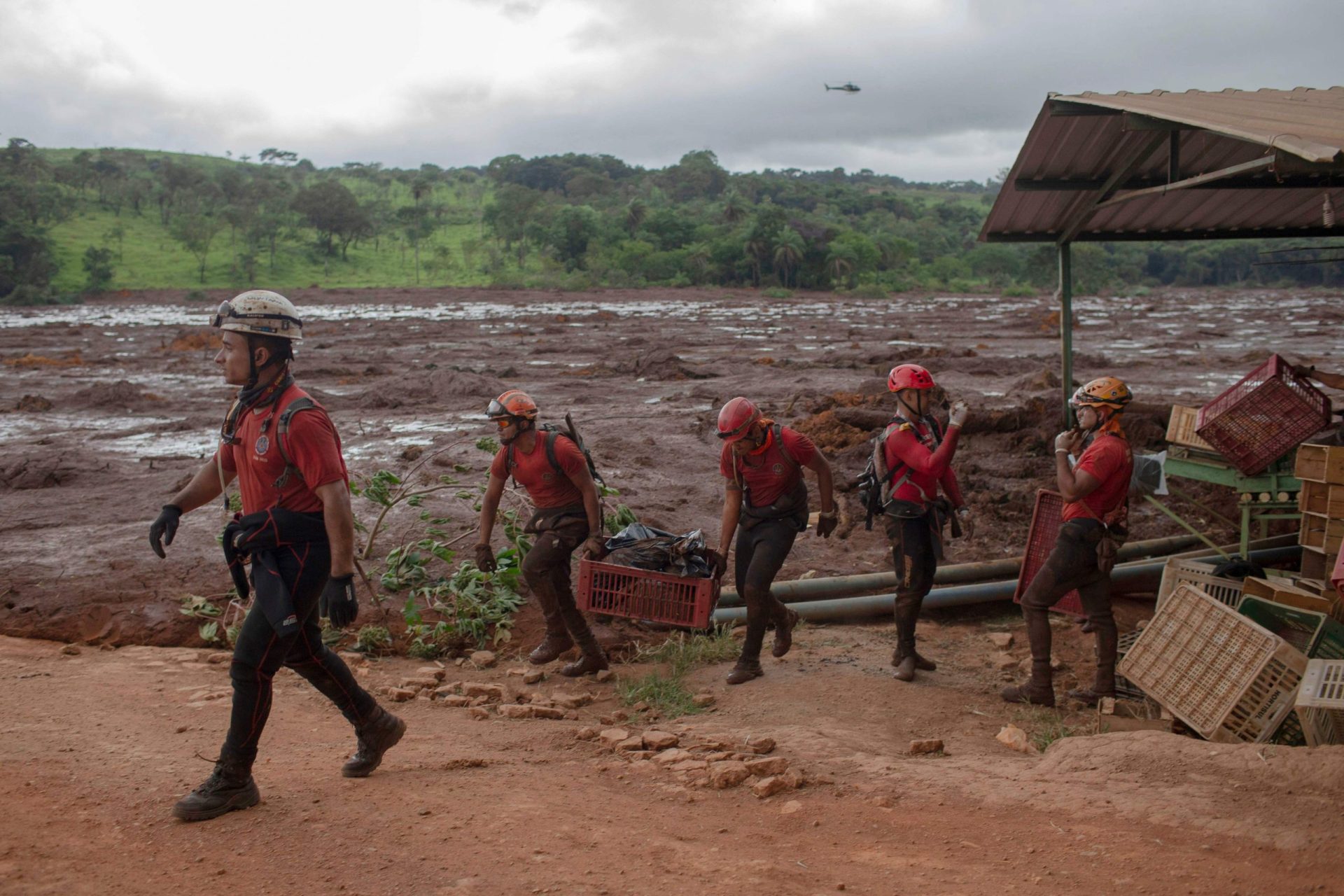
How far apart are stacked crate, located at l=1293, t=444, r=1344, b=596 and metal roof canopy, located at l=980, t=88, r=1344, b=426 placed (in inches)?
53.9

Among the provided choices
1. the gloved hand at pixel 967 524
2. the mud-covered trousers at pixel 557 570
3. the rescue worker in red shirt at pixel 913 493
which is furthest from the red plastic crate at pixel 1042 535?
the mud-covered trousers at pixel 557 570

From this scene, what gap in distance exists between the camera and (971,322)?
38.4 meters

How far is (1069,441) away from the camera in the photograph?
5.92 m

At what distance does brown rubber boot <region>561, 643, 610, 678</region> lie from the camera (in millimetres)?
6809

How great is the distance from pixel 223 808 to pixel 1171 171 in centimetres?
695

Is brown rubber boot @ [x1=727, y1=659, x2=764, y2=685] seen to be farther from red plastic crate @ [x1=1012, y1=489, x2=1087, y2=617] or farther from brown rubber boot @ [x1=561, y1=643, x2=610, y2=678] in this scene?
red plastic crate @ [x1=1012, y1=489, x2=1087, y2=617]

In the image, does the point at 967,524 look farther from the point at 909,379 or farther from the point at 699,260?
the point at 699,260

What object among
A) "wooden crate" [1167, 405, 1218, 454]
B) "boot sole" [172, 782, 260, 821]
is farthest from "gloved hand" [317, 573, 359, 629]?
"wooden crate" [1167, 405, 1218, 454]

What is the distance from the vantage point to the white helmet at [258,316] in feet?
13.7

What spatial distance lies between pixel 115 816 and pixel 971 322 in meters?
37.1

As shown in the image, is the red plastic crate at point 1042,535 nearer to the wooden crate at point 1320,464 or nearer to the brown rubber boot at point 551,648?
the wooden crate at point 1320,464

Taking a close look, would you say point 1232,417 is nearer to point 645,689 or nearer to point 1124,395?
point 1124,395

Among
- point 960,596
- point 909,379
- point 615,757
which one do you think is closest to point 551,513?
point 615,757

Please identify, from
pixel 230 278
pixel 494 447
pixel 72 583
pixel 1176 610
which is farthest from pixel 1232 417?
pixel 230 278
